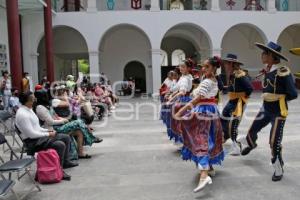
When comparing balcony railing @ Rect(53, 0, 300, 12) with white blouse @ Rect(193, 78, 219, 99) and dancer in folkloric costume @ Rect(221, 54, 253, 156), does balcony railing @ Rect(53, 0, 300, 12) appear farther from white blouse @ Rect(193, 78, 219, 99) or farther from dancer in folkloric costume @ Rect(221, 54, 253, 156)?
white blouse @ Rect(193, 78, 219, 99)

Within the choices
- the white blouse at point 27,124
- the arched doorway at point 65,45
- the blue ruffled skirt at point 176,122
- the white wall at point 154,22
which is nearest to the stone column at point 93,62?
the white wall at point 154,22

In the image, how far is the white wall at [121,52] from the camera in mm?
26078

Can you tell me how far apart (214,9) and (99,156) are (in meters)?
16.8

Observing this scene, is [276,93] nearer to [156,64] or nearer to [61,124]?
[61,124]

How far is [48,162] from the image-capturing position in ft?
17.1

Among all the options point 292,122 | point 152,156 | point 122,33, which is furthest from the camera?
point 122,33

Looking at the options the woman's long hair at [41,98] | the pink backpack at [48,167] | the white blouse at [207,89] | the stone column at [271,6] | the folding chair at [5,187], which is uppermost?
the stone column at [271,6]

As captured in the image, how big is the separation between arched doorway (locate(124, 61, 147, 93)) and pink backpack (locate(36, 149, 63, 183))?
23.6 meters

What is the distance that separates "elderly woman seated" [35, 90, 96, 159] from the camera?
5828 mm

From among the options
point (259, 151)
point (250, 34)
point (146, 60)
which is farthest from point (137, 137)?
point (250, 34)

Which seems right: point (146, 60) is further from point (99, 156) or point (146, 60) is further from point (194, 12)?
point (99, 156)

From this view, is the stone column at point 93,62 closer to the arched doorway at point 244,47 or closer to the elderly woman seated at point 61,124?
the arched doorway at point 244,47

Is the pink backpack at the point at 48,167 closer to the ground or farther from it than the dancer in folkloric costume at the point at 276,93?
closer to the ground

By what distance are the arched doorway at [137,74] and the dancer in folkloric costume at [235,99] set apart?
22.3 meters
